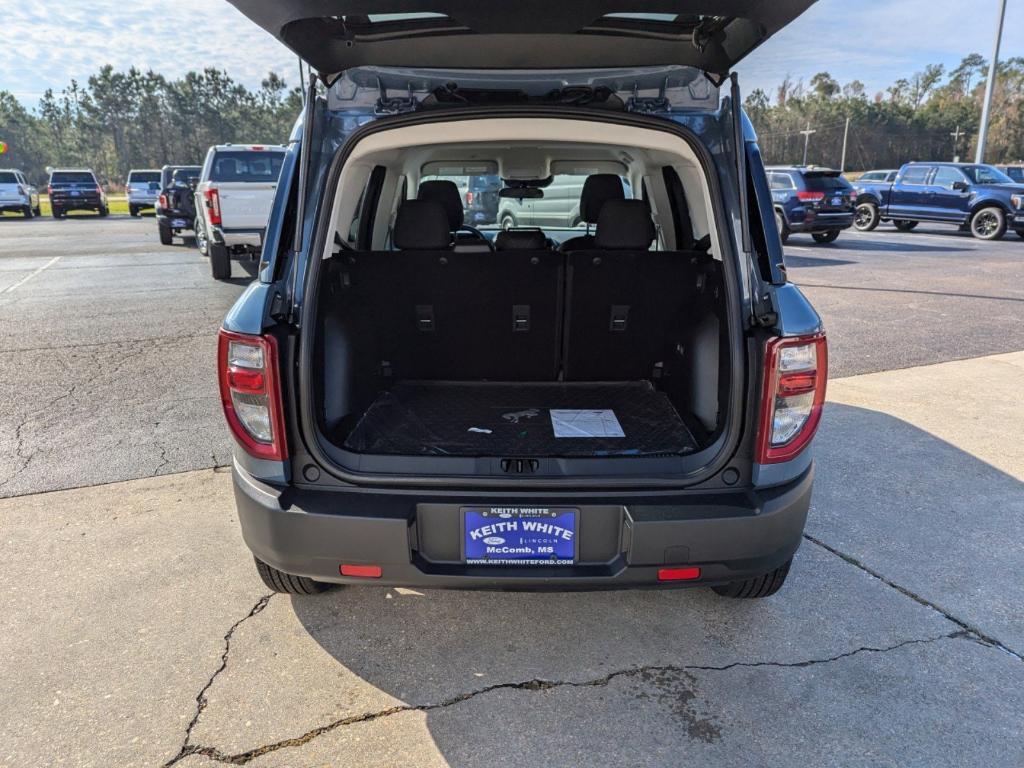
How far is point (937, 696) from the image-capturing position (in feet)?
7.08

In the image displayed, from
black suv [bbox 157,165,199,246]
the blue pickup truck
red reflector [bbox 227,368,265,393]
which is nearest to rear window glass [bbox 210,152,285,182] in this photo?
black suv [bbox 157,165,199,246]

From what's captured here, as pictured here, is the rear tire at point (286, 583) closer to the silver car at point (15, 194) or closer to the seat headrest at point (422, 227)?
the seat headrest at point (422, 227)

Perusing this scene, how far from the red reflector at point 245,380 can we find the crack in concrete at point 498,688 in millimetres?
995

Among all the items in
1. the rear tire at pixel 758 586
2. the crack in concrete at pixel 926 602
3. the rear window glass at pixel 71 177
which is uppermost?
the rear window glass at pixel 71 177

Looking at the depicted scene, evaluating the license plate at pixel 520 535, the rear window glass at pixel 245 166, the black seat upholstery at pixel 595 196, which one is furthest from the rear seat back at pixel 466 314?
the rear window glass at pixel 245 166

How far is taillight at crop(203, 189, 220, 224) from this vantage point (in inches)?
392

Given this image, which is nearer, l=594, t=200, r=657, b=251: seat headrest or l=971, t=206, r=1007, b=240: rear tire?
l=594, t=200, r=657, b=251: seat headrest

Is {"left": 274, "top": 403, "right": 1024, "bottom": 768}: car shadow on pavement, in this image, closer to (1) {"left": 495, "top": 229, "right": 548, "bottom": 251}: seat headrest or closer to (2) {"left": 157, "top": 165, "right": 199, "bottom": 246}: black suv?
(1) {"left": 495, "top": 229, "right": 548, "bottom": 251}: seat headrest

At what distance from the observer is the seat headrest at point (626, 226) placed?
10.6 feet

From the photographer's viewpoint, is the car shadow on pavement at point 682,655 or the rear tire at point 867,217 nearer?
the car shadow on pavement at point 682,655

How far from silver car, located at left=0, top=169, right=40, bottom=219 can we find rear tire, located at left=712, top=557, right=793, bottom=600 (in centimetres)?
3061

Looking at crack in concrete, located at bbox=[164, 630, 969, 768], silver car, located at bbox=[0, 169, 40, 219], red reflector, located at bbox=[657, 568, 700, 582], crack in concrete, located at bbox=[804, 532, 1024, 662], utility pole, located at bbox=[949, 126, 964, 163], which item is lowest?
crack in concrete, located at bbox=[164, 630, 969, 768]

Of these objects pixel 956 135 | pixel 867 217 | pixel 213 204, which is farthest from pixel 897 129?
pixel 213 204

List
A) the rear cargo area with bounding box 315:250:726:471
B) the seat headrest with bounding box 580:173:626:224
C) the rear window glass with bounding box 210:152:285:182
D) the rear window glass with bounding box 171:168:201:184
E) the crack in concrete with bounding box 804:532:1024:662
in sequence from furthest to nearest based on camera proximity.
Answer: the rear window glass with bounding box 171:168:201:184
the rear window glass with bounding box 210:152:285:182
the seat headrest with bounding box 580:173:626:224
the rear cargo area with bounding box 315:250:726:471
the crack in concrete with bounding box 804:532:1024:662
